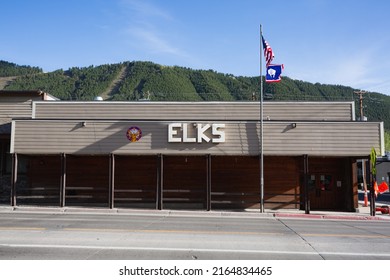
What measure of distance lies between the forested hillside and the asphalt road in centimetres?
11658

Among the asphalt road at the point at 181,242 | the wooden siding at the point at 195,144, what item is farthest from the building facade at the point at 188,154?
the asphalt road at the point at 181,242

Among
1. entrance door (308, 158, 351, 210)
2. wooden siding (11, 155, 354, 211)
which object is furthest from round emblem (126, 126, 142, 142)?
entrance door (308, 158, 351, 210)

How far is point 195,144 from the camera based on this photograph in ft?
71.7

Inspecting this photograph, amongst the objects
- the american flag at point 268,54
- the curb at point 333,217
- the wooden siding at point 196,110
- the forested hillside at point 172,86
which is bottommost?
the curb at point 333,217

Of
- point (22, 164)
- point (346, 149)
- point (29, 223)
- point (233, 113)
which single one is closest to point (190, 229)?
point (29, 223)

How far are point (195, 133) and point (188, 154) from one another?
1.20 meters

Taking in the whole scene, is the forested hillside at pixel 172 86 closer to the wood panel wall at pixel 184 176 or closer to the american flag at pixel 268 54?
the wood panel wall at pixel 184 176

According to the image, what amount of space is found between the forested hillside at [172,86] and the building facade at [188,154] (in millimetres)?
105146

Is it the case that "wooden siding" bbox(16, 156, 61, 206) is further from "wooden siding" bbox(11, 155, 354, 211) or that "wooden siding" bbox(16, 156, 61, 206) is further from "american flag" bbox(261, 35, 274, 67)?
"american flag" bbox(261, 35, 274, 67)

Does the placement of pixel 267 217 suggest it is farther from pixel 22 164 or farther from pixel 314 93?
pixel 314 93

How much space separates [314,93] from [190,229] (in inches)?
5764

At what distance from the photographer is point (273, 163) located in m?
24.1

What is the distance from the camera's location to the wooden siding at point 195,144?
21.3 metres
